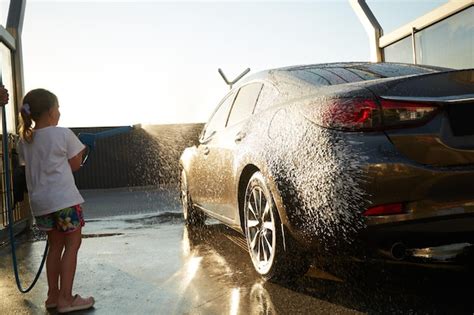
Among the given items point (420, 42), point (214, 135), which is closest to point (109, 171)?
point (420, 42)

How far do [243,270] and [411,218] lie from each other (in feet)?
5.37

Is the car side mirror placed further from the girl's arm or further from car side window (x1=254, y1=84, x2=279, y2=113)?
Answer: the girl's arm

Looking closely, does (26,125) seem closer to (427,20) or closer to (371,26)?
(427,20)

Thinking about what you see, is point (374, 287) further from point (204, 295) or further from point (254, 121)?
point (254, 121)

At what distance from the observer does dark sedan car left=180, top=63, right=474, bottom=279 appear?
2582mm

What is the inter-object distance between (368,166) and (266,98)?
53.0 inches

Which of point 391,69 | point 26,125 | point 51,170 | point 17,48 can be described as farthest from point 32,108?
point 17,48

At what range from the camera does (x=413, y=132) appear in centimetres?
264

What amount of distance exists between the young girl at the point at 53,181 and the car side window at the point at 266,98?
4.29 ft

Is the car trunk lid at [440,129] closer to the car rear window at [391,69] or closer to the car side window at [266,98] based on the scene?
the car rear window at [391,69]

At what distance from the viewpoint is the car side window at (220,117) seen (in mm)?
4855

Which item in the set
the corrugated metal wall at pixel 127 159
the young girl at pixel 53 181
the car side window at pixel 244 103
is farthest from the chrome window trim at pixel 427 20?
the corrugated metal wall at pixel 127 159

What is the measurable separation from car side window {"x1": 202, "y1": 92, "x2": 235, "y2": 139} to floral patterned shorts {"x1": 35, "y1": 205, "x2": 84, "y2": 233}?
1.91m

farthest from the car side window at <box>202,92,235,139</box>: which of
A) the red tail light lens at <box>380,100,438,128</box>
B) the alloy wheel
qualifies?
the red tail light lens at <box>380,100,438,128</box>
